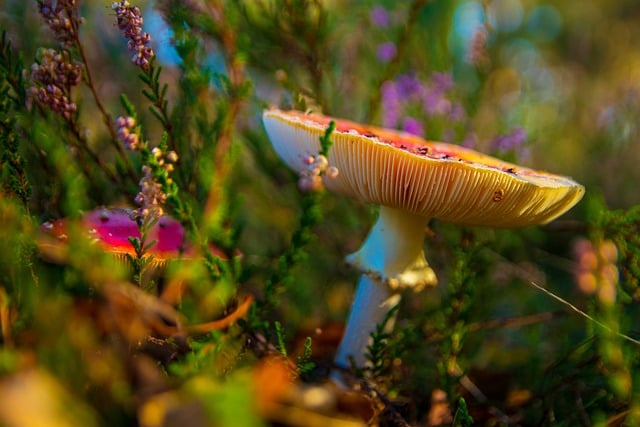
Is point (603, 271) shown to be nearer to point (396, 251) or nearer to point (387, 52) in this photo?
point (396, 251)

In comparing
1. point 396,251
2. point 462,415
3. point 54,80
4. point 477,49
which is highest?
point 477,49

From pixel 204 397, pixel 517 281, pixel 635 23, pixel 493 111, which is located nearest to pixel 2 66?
pixel 204 397

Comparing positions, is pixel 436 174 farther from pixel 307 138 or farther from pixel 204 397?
pixel 204 397

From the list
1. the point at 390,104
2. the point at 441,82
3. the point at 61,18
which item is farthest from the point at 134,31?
the point at 441,82

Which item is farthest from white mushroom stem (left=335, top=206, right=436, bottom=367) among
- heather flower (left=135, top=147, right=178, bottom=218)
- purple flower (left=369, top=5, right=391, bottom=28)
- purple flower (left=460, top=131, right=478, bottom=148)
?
purple flower (left=369, top=5, right=391, bottom=28)

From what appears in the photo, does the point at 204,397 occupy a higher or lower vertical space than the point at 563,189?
lower
